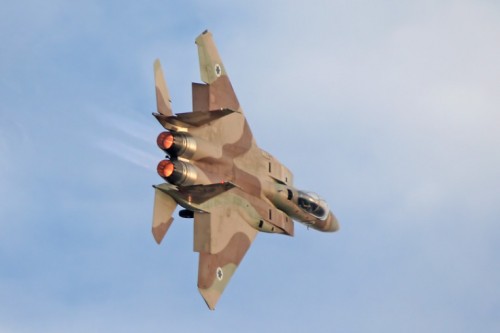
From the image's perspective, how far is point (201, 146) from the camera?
37.3 meters

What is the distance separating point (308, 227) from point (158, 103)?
9.57m

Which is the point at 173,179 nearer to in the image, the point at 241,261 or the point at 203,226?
the point at 203,226

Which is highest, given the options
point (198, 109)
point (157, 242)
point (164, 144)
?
point (198, 109)

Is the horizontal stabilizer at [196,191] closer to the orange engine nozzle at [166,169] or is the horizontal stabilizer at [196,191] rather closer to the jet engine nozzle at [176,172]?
the jet engine nozzle at [176,172]

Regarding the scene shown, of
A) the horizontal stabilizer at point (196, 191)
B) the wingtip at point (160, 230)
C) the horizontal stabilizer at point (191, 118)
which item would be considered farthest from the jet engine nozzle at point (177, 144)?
the wingtip at point (160, 230)

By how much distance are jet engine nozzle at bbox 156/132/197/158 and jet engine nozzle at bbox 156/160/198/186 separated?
0.34 metres

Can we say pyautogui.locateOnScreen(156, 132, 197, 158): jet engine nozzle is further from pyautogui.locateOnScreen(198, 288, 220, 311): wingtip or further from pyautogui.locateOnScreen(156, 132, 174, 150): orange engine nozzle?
pyautogui.locateOnScreen(198, 288, 220, 311): wingtip

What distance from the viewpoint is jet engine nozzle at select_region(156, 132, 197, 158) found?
119ft

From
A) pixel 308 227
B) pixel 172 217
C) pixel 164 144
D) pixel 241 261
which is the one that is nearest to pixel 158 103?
pixel 164 144

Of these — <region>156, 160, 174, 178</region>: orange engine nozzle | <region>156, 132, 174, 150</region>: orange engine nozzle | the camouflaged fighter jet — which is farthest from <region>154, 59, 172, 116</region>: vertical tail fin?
<region>156, 160, 174, 178</region>: orange engine nozzle

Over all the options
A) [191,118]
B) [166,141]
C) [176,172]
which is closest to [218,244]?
[176,172]

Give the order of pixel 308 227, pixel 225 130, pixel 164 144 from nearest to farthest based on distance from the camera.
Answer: pixel 164 144, pixel 225 130, pixel 308 227

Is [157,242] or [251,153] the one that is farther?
[251,153]

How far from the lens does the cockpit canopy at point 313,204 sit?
41812 mm
